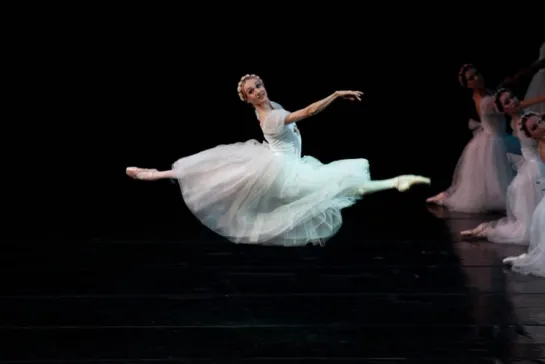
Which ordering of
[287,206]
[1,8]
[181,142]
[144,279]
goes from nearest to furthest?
[144,279], [287,206], [1,8], [181,142]

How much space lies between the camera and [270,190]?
5383mm

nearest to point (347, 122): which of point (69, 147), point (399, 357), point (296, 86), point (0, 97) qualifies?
point (296, 86)

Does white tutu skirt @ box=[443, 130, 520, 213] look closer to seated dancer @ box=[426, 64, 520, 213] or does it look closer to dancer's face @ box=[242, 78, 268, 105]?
seated dancer @ box=[426, 64, 520, 213]

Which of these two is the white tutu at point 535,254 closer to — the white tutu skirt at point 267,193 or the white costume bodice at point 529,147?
the white costume bodice at point 529,147

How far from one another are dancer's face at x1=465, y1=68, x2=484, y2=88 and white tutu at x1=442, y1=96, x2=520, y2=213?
4.3 inches

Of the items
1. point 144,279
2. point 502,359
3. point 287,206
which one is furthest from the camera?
point 287,206

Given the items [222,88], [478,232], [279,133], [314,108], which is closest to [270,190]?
[279,133]

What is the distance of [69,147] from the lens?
8.81 meters

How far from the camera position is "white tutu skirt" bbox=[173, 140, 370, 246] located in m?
5.36

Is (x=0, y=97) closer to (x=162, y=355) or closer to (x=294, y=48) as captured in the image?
(x=294, y=48)

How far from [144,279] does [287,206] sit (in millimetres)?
1059

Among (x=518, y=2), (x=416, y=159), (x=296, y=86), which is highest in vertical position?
(x=518, y=2)

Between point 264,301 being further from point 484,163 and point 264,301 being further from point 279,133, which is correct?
point 484,163

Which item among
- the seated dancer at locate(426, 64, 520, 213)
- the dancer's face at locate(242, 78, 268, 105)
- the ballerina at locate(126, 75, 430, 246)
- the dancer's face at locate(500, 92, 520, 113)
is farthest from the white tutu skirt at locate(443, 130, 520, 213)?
the dancer's face at locate(242, 78, 268, 105)
